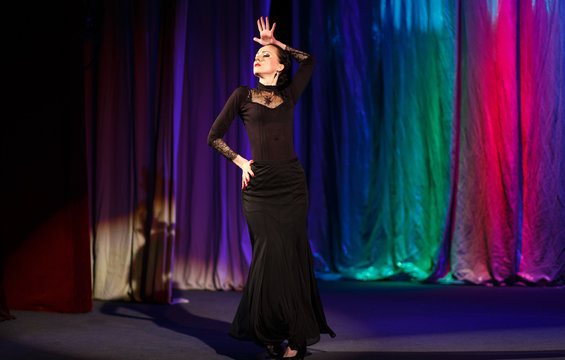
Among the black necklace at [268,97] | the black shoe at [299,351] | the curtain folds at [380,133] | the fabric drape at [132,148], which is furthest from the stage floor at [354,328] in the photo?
the black necklace at [268,97]

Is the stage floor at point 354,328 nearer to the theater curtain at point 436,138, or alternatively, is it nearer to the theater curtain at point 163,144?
the theater curtain at point 163,144

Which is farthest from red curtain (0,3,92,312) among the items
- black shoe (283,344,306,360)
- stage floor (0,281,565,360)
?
black shoe (283,344,306,360)

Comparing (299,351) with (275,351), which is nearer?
(299,351)

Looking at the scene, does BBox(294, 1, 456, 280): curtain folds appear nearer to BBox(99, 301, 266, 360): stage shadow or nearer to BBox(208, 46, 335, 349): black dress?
BBox(99, 301, 266, 360): stage shadow

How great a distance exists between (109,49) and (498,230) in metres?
3.39

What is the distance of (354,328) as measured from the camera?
3.69 m

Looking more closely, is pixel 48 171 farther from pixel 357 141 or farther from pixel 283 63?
pixel 357 141

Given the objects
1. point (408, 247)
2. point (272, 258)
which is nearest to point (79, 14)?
point (272, 258)

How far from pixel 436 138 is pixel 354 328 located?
2.52 meters

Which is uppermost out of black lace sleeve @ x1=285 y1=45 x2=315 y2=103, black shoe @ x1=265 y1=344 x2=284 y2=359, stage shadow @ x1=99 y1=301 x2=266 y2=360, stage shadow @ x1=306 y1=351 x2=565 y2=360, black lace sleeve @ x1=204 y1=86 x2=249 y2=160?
black lace sleeve @ x1=285 y1=45 x2=315 y2=103

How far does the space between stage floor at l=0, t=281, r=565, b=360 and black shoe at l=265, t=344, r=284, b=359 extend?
3.2 inches

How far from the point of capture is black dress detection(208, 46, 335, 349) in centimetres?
283

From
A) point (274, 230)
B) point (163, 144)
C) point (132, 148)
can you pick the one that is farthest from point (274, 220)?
point (132, 148)

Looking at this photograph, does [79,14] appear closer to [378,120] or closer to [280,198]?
[280,198]
